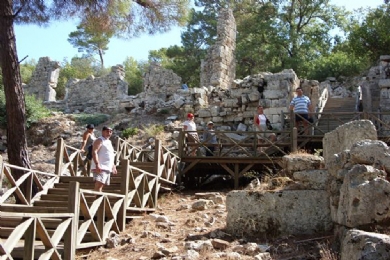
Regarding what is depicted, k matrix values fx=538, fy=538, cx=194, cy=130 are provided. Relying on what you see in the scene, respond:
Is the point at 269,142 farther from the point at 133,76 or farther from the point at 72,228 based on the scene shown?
the point at 133,76

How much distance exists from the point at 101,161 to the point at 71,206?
208 cm

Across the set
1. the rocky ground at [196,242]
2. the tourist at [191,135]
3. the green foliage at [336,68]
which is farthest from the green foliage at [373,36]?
the rocky ground at [196,242]

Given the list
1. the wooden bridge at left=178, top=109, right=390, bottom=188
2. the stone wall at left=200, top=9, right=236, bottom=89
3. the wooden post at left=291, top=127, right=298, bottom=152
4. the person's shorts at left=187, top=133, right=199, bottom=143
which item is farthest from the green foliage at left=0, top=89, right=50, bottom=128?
the wooden post at left=291, top=127, right=298, bottom=152

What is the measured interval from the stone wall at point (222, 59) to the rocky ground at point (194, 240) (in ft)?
36.0

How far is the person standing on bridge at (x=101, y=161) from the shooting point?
8195 mm

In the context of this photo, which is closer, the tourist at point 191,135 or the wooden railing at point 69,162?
the wooden railing at point 69,162

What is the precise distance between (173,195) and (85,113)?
10843mm

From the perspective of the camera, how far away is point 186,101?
18.3 m

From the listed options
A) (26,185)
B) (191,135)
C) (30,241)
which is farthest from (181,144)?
(30,241)

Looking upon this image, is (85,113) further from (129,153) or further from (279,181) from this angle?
(279,181)

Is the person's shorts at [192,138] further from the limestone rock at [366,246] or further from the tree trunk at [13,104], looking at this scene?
the limestone rock at [366,246]

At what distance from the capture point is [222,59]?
21.4 m

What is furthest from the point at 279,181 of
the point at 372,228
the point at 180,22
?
the point at 180,22

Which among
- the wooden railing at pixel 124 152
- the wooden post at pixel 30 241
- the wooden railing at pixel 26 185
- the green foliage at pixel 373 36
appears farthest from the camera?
the green foliage at pixel 373 36
